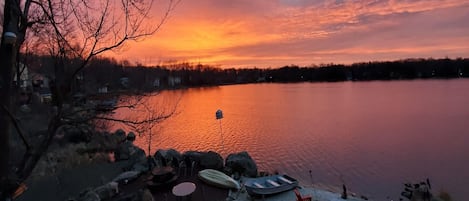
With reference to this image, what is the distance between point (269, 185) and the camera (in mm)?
11133

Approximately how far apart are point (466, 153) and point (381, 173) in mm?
5682

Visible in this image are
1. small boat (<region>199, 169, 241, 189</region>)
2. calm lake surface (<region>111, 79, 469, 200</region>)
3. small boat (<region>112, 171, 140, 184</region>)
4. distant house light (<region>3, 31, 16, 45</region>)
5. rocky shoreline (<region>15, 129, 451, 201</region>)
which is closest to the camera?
distant house light (<region>3, 31, 16, 45</region>)

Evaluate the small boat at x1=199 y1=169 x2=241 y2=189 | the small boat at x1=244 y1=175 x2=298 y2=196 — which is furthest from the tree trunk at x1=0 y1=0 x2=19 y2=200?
the small boat at x1=199 y1=169 x2=241 y2=189

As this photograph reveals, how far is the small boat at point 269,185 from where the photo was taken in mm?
10613

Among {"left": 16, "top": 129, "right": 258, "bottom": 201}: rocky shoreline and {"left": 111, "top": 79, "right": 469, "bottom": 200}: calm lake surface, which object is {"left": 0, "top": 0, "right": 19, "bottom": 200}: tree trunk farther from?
{"left": 111, "top": 79, "right": 469, "bottom": 200}: calm lake surface

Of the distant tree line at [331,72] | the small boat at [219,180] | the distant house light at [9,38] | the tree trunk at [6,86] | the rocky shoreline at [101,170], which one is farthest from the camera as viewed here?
the distant tree line at [331,72]

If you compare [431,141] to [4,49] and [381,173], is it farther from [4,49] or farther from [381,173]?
[4,49]

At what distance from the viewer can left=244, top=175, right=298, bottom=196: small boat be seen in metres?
10.6

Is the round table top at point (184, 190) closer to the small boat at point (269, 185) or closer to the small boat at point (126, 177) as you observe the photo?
the small boat at point (269, 185)

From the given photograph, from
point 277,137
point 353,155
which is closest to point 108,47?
point 353,155

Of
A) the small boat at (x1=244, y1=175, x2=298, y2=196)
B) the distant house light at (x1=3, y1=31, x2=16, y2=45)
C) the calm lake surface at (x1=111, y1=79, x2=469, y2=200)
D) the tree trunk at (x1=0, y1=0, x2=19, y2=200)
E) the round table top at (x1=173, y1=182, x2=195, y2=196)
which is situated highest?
the distant house light at (x1=3, y1=31, x2=16, y2=45)

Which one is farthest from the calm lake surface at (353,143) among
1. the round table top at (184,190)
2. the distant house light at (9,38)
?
the distant house light at (9,38)

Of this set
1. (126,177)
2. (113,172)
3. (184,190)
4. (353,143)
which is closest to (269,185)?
(184,190)

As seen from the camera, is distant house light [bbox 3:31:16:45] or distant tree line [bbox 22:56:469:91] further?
distant tree line [bbox 22:56:469:91]
